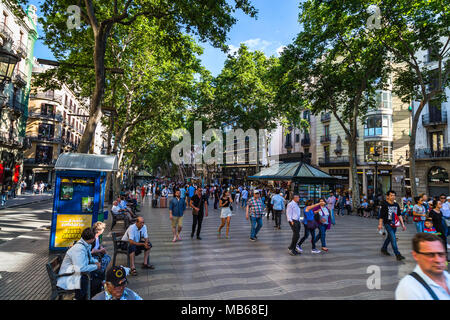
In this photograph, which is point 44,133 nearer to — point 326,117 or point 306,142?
point 306,142

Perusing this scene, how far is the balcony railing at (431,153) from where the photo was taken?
76.8 ft

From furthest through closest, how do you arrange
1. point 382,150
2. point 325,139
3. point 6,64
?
point 325,139
point 382,150
point 6,64

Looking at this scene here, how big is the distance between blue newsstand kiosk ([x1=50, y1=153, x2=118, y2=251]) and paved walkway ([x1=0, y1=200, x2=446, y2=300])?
70 centimetres

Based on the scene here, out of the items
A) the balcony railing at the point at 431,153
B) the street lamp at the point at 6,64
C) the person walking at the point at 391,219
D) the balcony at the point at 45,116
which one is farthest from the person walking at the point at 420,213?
the balcony at the point at 45,116

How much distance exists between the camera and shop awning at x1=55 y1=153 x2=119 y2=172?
7.33 metres

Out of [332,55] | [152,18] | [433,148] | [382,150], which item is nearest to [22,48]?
[152,18]

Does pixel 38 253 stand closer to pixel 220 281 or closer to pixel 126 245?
pixel 126 245

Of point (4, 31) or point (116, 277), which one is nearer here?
point (116, 277)

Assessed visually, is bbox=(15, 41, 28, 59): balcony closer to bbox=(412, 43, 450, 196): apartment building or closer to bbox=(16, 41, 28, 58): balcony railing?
bbox=(16, 41, 28, 58): balcony railing

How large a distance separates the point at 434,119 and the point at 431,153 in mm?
3211

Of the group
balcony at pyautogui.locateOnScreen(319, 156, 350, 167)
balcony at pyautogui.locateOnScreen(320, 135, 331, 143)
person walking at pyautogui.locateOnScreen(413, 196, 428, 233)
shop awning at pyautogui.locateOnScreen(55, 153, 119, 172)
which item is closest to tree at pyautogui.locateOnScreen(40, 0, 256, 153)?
shop awning at pyautogui.locateOnScreen(55, 153, 119, 172)

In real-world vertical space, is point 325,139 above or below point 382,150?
above

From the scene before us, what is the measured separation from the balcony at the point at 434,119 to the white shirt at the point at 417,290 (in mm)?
28701

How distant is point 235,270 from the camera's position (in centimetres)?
573
